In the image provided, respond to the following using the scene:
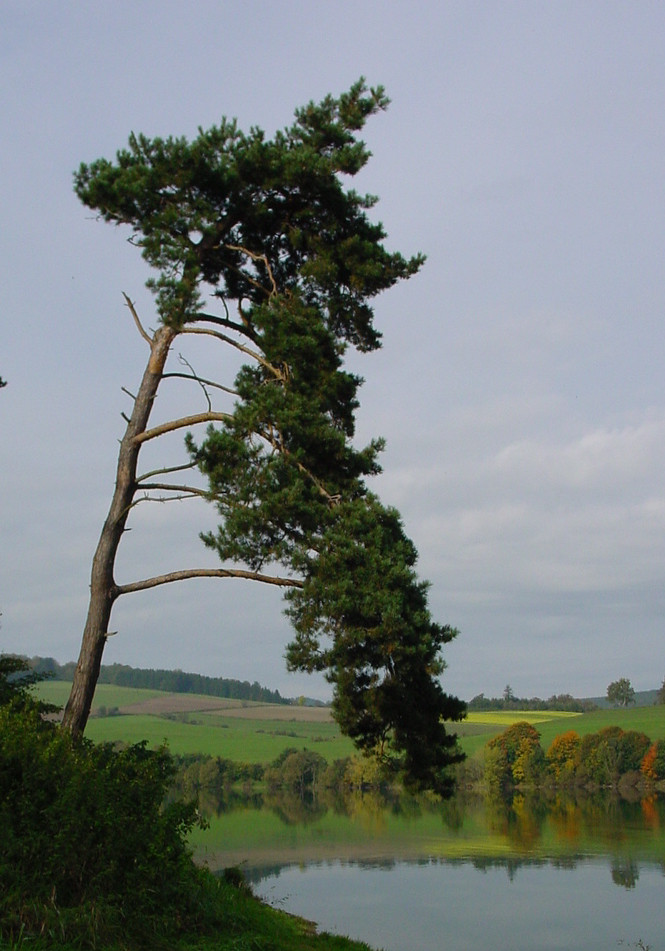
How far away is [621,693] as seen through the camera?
12975 cm

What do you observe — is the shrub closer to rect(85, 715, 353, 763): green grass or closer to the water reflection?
the water reflection

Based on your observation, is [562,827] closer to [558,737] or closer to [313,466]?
[558,737]

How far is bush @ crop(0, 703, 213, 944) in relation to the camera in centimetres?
719

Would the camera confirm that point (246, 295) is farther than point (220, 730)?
No

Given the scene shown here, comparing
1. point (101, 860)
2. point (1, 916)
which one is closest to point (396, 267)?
point (101, 860)

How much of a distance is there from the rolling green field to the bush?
2703 inches

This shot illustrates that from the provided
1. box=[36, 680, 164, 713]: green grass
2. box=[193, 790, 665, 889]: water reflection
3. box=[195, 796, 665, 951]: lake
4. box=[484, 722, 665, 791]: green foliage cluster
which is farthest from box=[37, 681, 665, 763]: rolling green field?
box=[195, 796, 665, 951]: lake

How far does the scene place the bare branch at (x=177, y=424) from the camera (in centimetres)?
1184

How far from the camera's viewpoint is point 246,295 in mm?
12945

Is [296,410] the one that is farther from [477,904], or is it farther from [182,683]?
[182,683]

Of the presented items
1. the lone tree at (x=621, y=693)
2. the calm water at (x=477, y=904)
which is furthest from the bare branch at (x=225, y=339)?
the lone tree at (x=621, y=693)

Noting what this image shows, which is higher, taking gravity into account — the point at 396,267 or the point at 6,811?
the point at 396,267

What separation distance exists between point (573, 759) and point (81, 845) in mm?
73222

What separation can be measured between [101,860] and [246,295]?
800cm
